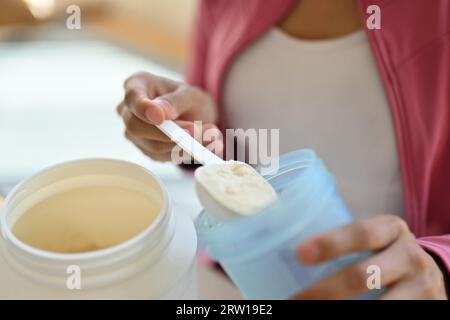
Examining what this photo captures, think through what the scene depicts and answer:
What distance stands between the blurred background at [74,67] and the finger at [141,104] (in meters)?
0.79

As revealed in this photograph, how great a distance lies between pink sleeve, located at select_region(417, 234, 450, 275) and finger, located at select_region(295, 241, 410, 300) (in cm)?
10

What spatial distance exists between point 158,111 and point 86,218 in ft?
0.35

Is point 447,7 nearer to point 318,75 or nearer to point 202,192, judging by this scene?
point 318,75

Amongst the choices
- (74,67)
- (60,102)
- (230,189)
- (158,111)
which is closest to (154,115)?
(158,111)

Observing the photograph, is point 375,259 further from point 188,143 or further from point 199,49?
point 199,49

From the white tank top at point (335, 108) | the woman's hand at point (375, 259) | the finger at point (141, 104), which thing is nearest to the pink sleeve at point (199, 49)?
the white tank top at point (335, 108)

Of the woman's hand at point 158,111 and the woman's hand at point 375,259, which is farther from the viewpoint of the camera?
the woman's hand at point 158,111

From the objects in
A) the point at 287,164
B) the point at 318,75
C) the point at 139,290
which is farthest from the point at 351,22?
the point at 139,290

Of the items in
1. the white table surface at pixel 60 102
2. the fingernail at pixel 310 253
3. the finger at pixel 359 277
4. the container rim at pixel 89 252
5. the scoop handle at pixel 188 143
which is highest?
the scoop handle at pixel 188 143

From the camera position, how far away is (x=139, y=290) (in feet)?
1.10

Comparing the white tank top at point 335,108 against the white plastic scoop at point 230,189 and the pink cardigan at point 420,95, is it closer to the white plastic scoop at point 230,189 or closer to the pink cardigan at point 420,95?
the pink cardigan at point 420,95

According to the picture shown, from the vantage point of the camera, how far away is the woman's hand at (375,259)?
0.31 metres

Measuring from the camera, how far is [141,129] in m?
0.51
